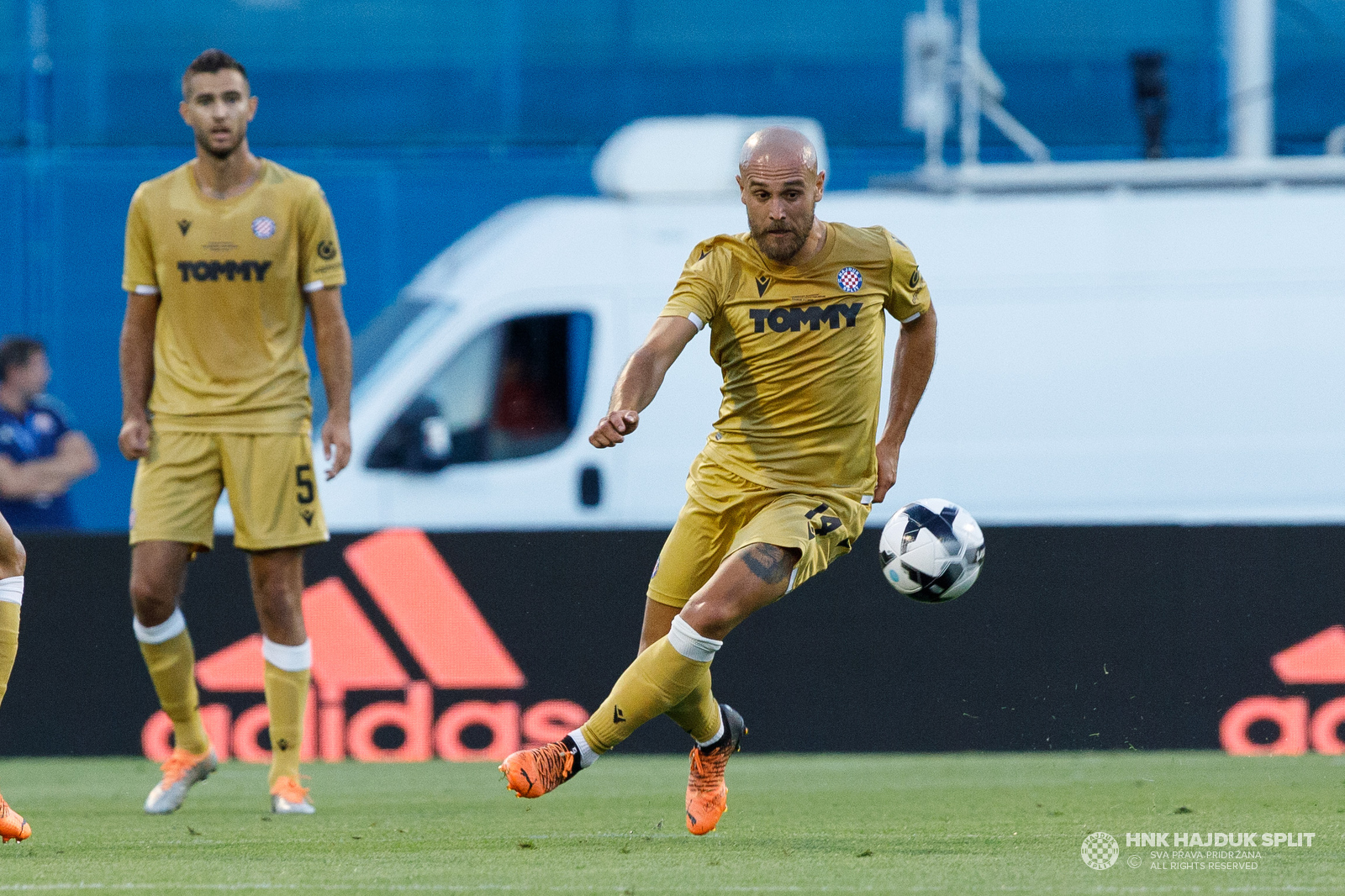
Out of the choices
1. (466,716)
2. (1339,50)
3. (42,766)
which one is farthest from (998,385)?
(1339,50)

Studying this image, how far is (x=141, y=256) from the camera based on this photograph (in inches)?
258

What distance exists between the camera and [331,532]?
8906mm

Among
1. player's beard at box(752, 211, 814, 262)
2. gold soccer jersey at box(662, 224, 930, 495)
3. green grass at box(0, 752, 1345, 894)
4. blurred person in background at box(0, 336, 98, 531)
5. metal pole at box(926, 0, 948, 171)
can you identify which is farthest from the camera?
metal pole at box(926, 0, 948, 171)

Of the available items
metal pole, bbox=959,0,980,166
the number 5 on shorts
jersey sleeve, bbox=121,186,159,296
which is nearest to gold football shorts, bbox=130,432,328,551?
the number 5 on shorts

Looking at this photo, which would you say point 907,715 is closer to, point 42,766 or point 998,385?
point 998,385

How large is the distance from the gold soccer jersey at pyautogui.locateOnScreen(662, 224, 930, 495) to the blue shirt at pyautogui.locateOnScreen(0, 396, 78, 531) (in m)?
5.50

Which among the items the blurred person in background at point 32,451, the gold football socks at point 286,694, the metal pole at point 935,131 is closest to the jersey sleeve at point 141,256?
the gold football socks at point 286,694

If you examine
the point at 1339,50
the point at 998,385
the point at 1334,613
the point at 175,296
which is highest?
the point at 1339,50

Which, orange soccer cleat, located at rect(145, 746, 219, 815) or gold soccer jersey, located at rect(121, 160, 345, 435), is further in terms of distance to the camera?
orange soccer cleat, located at rect(145, 746, 219, 815)

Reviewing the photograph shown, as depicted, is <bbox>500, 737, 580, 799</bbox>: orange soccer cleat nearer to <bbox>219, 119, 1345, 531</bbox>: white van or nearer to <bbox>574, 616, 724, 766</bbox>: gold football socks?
<bbox>574, 616, 724, 766</bbox>: gold football socks

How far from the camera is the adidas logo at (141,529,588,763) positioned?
8625mm

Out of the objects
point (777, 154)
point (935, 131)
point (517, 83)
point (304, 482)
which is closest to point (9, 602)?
point (304, 482)

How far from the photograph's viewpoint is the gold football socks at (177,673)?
6.62 metres

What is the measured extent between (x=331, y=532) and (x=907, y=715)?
2571 mm
